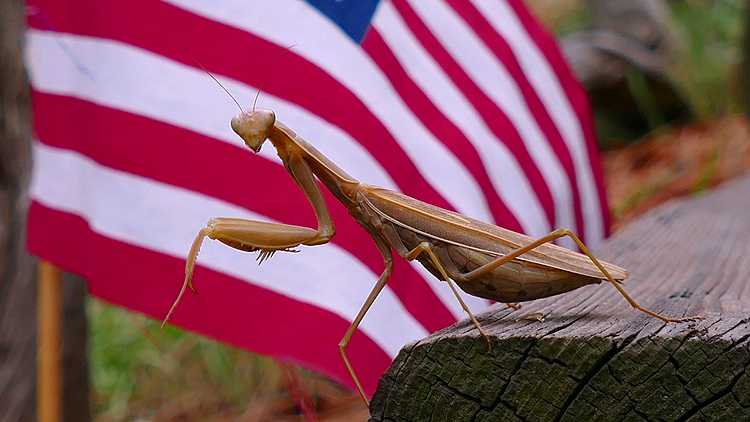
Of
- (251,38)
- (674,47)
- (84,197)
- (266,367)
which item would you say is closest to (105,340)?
(266,367)

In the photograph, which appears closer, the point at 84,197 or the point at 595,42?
the point at 84,197

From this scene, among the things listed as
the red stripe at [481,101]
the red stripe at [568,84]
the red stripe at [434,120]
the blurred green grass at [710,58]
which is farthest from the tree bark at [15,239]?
the blurred green grass at [710,58]

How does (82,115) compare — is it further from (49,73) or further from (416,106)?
(416,106)

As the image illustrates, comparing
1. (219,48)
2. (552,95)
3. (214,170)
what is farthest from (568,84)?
(214,170)

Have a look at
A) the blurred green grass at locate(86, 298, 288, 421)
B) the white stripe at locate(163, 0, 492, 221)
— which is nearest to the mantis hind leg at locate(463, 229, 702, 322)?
the white stripe at locate(163, 0, 492, 221)

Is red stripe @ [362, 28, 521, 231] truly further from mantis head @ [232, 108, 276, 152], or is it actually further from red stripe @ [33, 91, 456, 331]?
mantis head @ [232, 108, 276, 152]

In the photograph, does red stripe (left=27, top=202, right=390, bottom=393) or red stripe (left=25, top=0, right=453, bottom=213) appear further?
red stripe (left=25, top=0, right=453, bottom=213)

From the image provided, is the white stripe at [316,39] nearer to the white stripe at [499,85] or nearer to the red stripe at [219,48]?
the red stripe at [219,48]
